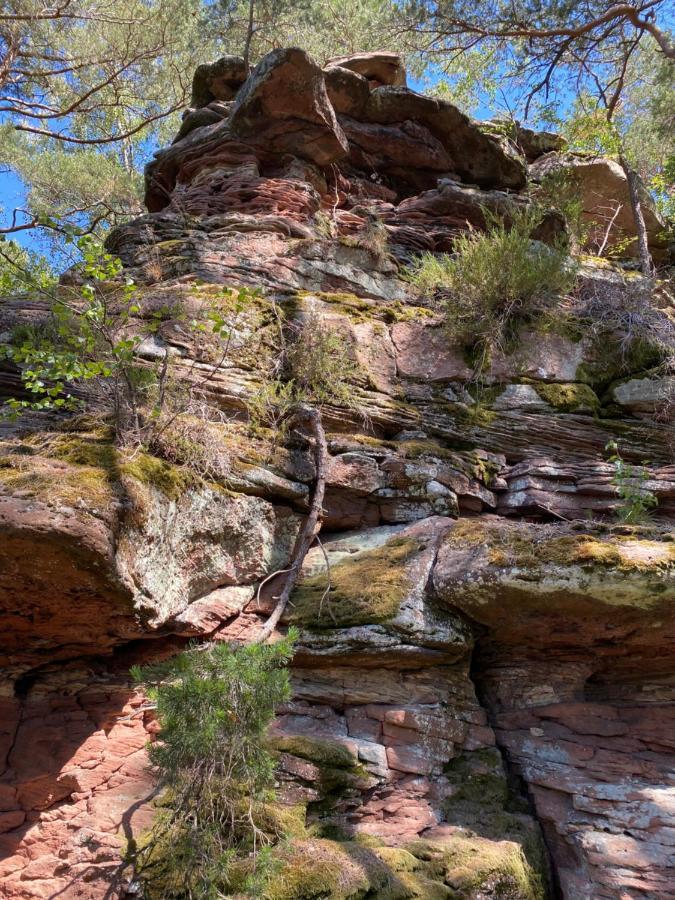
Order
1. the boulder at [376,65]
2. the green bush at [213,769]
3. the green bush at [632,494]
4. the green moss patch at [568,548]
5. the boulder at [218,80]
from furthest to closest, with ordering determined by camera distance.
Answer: the boulder at [376,65] < the boulder at [218,80] < the green bush at [632,494] < the green moss patch at [568,548] < the green bush at [213,769]

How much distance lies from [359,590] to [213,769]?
1636mm

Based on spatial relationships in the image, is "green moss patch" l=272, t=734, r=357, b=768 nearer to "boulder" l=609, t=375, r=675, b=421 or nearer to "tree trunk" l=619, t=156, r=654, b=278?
"boulder" l=609, t=375, r=675, b=421

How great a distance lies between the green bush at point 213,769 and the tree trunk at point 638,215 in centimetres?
811

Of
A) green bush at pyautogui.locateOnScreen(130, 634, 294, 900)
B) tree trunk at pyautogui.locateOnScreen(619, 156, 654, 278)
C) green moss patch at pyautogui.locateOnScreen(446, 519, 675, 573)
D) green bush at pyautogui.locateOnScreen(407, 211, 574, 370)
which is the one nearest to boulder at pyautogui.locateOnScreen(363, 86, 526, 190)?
tree trunk at pyautogui.locateOnScreen(619, 156, 654, 278)

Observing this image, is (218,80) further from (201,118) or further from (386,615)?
(386,615)

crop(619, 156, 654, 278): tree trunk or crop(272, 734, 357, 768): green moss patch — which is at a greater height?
crop(619, 156, 654, 278): tree trunk

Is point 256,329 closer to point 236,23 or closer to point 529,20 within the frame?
point 529,20

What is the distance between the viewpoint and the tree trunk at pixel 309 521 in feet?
15.6

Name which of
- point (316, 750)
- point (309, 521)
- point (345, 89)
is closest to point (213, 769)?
point (316, 750)

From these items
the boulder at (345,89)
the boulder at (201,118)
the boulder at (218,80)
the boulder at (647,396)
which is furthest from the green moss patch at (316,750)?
the boulder at (218,80)

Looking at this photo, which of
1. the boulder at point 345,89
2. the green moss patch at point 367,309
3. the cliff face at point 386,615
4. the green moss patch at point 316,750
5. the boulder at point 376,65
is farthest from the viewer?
the boulder at point 376,65

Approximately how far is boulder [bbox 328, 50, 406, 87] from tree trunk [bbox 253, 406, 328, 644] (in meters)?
7.65

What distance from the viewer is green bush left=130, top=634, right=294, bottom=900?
3.40 meters

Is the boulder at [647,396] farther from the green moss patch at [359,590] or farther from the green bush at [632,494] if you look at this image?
the green moss patch at [359,590]
